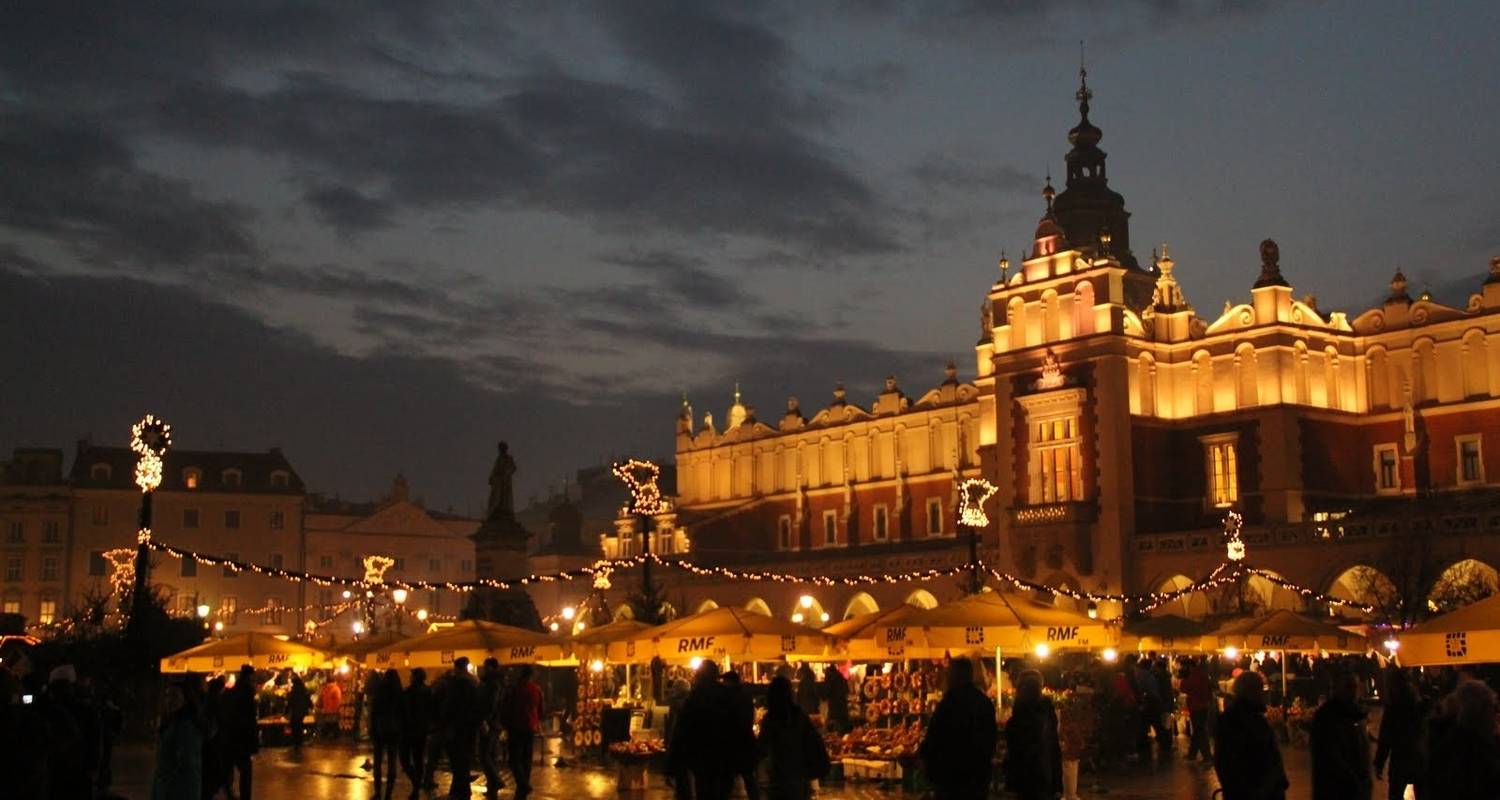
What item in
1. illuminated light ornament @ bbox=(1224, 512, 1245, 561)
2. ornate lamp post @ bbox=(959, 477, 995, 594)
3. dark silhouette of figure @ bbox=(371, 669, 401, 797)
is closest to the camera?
dark silhouette of figure @ bbox=(371, 669, 401, 797)

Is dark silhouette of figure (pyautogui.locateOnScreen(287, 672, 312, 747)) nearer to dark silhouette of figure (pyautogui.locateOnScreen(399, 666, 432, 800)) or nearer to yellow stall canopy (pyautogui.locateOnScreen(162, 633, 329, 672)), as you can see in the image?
yellow stall canopy (pyautogui.locateOnScreen(162, 633, 329, 672))

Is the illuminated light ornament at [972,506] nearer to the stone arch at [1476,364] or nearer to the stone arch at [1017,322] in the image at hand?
the stone arch at [1017,322]

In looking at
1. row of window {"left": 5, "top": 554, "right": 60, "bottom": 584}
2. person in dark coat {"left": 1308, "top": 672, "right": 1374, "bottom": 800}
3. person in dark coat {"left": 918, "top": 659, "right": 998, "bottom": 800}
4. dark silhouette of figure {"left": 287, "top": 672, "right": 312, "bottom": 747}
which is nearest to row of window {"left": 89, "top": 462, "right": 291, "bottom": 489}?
row of window {"left": 5, "top": 554, "right": 60, "bottom": 584}

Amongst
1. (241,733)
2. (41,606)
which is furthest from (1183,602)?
(41,606)

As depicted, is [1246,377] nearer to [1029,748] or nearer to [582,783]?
[582,783]

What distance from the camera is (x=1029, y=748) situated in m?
14.6

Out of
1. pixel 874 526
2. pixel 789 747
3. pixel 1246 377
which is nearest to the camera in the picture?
pixel 789 747

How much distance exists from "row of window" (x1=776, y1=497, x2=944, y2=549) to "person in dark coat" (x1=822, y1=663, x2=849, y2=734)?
131 ft

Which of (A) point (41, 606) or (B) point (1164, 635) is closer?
(B) point (1164, 635)

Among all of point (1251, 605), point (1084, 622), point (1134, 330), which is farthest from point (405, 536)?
point (1084, 622)

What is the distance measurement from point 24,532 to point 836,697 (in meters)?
68.6

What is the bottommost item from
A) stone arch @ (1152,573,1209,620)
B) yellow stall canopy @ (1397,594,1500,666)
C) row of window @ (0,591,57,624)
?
yellow stall canopy @ (1397,594,1500,666)

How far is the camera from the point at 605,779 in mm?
29281

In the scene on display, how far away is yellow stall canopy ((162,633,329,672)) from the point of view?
3841 centimetres
